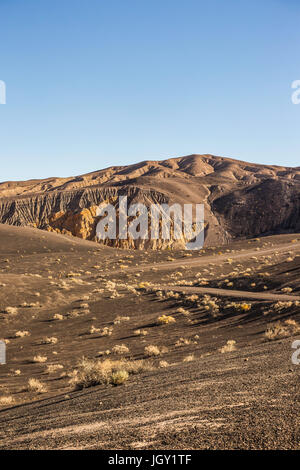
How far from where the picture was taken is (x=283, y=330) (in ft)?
46.7

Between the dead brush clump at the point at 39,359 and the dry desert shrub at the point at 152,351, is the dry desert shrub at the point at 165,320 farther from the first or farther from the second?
the dead brush clump at the point at 39,359

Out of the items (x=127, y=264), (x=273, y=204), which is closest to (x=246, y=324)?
(x=127, y=264)

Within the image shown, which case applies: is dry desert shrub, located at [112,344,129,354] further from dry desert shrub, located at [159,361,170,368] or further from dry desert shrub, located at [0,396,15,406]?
dry desert shrub, located at [0,396,15,406]

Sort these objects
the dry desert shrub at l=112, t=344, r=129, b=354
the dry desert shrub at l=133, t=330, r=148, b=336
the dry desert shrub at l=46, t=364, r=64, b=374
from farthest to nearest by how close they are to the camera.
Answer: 1. the dry desert shrub at l=133, t=330, r=148, b=336
2. the dry desert shrub at l=112, t=344, r=129, b=354
3. the dry desert shrub at l=46, t=364, r=64, b=374

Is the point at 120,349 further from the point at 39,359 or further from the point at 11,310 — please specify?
the point at 11,310

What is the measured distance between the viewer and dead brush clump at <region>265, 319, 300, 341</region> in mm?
13430

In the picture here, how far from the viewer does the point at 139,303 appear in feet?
81.7

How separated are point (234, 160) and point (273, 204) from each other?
10337cm

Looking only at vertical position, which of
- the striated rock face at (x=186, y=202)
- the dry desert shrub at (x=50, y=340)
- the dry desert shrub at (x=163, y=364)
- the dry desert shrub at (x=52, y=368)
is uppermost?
the striated rock face at (x=186, y=202)

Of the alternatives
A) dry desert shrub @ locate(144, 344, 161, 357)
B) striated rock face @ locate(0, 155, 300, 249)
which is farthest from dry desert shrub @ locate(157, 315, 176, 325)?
striated rock face @ locate(0, 155, 300, 249)

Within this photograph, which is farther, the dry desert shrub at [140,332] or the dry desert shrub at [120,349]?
the dry desert shrub at [140,332]

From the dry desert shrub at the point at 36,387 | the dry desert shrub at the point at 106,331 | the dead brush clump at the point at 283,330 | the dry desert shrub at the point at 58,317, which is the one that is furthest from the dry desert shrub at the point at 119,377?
the dry desert shrub at the point at 58,317

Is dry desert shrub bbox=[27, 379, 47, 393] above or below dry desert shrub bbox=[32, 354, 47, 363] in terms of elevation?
above

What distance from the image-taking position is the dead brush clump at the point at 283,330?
13430mm
